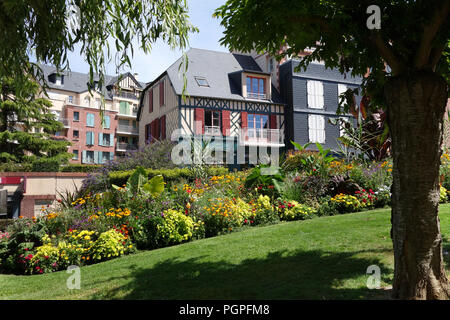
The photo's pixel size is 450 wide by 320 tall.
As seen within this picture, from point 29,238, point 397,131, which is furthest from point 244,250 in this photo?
point 29,238

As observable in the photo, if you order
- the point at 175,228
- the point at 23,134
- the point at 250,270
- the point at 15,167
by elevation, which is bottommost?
the point at 250,270

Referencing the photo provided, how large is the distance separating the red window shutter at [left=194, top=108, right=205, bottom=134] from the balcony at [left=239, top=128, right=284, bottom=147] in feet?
9.50

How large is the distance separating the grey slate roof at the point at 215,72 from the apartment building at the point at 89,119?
15108mm

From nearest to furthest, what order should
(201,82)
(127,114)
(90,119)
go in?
(201,82) → (90,119) → (127,114)

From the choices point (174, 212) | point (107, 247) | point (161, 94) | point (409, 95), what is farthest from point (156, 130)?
point (409, 95)

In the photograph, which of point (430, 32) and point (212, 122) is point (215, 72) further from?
point (430, 32)

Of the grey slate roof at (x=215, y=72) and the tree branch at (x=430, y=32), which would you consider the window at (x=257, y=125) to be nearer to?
the grey slate roof at (x=215, y=72)

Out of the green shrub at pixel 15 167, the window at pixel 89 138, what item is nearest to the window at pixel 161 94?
the green shrub at pixel 15 167

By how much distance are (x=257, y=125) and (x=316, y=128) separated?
4581 mm

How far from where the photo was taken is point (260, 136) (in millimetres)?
23188

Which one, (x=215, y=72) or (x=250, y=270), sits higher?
(x=215, y=72)

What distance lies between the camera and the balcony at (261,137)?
22781mm

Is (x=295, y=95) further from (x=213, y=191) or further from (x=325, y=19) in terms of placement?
(x=325, y=19)
